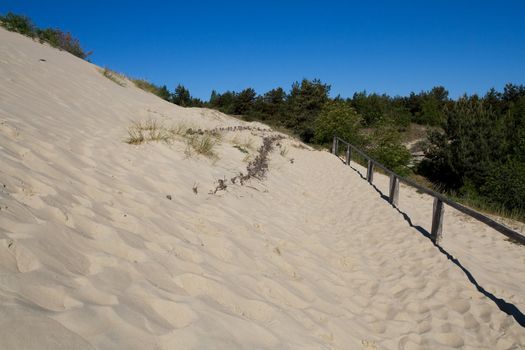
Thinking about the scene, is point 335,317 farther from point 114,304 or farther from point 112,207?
point 112,207

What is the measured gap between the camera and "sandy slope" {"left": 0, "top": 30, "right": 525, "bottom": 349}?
1998 millimetres

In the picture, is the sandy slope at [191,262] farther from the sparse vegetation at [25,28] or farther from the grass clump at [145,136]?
the sparse vegetation at [25,28]

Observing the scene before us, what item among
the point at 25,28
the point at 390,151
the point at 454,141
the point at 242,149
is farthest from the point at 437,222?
the point at 454,141

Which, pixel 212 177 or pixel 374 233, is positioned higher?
pixel 212 177

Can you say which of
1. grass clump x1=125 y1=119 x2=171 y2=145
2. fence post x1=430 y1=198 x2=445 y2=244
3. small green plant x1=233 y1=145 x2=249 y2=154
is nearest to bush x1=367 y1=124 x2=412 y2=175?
small green plant x1=233 y1=145 x2=249 y2=154

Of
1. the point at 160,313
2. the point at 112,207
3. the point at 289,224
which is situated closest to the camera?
the point at 160,313

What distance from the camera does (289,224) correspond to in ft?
18.1

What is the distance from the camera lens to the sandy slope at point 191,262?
1998 millimetres

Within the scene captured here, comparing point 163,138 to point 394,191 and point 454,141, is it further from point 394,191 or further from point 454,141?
point 454,141

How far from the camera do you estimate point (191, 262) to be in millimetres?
3051

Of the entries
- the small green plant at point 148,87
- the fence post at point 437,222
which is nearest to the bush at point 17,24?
the small green plant at point 148,87

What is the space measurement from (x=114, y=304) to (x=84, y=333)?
0.33m

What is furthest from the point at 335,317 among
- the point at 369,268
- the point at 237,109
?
the point at 237,109

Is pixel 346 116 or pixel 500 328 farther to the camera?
pixel 346 116
